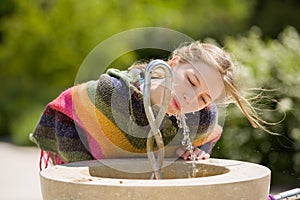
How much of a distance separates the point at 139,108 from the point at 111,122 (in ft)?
0.34

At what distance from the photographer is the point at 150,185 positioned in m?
1.66

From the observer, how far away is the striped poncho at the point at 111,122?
2236 mm

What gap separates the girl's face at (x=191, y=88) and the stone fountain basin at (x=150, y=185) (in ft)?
0.65

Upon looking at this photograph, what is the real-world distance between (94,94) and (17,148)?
5780mm

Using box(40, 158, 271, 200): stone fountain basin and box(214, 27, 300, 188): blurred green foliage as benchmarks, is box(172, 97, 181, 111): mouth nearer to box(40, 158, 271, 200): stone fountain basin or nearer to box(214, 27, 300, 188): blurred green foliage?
box(40, 158, 271, 200): stone fountain basin

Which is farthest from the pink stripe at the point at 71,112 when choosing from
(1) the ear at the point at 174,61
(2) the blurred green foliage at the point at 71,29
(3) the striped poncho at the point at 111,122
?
(2) the blurred green foliage at the point at 71,29

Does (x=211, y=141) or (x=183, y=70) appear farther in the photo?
(x=211, y=141)

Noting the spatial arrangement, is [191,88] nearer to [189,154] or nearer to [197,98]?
[197,98]

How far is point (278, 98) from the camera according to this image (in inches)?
171

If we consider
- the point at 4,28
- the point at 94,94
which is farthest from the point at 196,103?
the point at 4,28

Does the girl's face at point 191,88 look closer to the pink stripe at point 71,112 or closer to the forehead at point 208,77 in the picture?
the forehead at point 208,77

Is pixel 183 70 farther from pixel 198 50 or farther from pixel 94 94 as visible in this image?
pixel 94 94

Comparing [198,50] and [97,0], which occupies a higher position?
[97,0]

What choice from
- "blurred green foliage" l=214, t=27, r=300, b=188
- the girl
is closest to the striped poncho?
the girl
